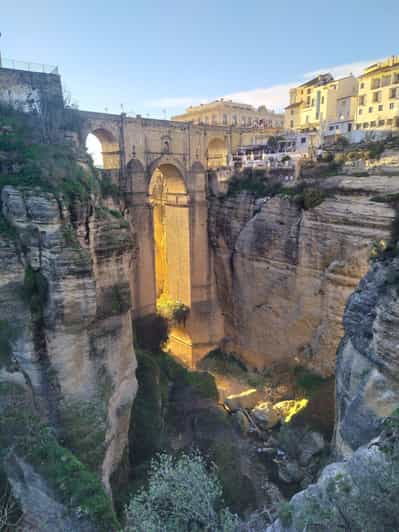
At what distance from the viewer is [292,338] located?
17.0m

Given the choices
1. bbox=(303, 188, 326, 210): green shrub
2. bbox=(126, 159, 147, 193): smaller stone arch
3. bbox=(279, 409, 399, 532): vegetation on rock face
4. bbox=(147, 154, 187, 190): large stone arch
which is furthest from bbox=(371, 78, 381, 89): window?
bbox=(279, 409, 399, 532): vegetation on rock face

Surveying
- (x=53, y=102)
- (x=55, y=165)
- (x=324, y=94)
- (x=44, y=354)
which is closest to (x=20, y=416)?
(x=44, y=354)

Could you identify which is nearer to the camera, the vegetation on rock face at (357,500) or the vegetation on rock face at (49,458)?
the vegetation on rock face at (357,500)

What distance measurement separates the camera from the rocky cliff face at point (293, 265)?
1398cm

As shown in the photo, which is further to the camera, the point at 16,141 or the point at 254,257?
the point at 254,257

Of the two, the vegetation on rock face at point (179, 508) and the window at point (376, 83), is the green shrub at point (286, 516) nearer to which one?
the vegetation on rock face at point (179, 508)

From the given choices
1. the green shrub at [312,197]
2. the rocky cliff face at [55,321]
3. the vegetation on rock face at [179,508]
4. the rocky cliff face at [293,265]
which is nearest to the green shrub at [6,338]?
the rocky cliff face at [55,321]

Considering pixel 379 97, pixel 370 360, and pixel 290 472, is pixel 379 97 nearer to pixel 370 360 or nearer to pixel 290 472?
pixel 370 360

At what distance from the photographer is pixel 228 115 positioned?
118 feet

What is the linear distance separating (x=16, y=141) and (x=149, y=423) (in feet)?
29.0

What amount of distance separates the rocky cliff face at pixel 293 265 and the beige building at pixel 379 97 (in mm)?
13970

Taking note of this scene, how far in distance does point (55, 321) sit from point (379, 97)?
2878cm

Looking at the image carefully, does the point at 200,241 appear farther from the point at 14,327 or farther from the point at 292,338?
the point at 14,327

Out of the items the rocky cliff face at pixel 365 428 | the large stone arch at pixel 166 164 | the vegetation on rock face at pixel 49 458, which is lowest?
the vegetation on rock face at pixel 49 458
